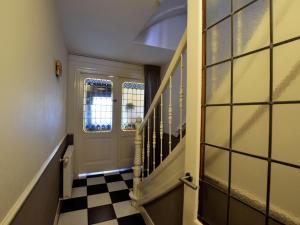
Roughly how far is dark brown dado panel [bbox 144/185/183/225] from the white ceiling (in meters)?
1.77

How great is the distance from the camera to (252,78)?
687mm

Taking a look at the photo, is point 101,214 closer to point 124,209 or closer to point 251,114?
point 124,209

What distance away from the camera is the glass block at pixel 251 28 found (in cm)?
63

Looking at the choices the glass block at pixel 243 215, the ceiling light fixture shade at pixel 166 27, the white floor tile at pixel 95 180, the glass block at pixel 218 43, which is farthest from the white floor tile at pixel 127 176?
the glass block at pixel 218 43

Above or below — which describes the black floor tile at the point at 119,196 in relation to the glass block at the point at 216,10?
below

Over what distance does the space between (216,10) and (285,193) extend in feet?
2.83

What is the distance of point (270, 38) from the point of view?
599 millimetres

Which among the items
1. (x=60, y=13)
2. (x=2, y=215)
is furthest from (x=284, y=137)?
(x=60, y=13)

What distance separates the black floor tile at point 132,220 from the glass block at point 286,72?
1967mm

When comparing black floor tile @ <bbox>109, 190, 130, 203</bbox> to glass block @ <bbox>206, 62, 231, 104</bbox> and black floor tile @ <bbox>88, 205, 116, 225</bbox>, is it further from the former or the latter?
glass block @ <bbox>206, 62, 231, 104</bbox>

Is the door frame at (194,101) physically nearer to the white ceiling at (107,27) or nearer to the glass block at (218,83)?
Result: the glass block at (218,83)


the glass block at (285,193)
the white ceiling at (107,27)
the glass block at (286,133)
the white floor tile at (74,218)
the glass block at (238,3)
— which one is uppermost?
the white ceiling at (107,27)

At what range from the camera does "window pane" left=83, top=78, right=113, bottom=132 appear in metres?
3.28

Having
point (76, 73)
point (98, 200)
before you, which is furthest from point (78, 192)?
point (76, 73)
